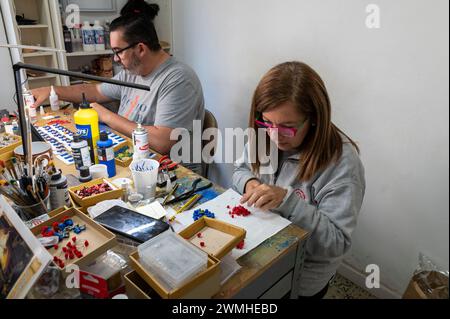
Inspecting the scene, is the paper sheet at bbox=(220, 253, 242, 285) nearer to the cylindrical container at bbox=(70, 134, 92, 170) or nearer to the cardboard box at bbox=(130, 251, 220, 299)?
the cardboard box at bbox=(130, 251, 220, 299)

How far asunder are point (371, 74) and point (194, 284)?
1.15m

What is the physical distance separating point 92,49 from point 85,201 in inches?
67.2

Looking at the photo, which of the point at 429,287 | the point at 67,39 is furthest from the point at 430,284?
the point at 67,39

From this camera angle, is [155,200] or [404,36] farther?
[404,36]

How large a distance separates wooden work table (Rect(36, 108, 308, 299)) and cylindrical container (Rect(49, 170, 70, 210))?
1.87ft

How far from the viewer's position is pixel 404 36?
1.14 metres

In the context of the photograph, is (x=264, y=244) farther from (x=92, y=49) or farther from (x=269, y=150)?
(x=92, y=49)

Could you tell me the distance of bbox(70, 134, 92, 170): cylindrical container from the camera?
1.08m

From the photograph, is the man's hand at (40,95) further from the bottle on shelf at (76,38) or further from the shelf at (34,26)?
the bottle on shelf at (76,38)

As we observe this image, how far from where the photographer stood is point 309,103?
92 cm

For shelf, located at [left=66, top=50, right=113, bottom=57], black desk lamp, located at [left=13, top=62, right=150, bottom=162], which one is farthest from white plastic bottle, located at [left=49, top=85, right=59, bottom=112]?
black desk lamp, located at [left=13, top=62, right=150, bottom=162]

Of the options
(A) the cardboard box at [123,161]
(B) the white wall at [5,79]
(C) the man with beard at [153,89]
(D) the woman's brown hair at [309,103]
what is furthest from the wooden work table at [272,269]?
(B) the white wall at [5,79]

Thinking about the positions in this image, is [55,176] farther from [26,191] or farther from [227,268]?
[227,268]
